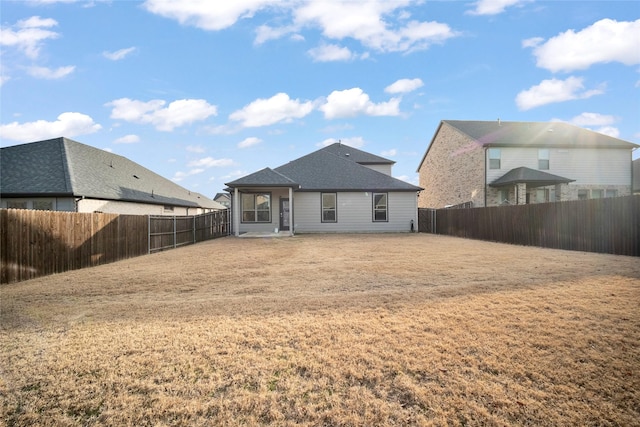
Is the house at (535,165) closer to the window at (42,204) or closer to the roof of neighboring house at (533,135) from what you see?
the roof of neighboring house at (533,135)

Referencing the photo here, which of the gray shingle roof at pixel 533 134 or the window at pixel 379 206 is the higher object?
the gray shingle roof at pixel 533 134

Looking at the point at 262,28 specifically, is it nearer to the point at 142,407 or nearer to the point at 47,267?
the point at 47,267

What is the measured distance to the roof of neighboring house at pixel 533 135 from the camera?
79.8 ft

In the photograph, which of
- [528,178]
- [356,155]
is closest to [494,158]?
[528,178]

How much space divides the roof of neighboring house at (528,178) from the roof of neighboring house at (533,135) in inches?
87.1

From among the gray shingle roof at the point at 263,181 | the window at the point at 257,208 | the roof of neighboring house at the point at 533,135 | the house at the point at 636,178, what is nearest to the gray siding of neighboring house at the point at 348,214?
the window at the point at 257,208

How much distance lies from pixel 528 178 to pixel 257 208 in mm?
18046

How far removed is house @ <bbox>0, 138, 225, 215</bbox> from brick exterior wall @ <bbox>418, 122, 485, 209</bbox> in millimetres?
22799

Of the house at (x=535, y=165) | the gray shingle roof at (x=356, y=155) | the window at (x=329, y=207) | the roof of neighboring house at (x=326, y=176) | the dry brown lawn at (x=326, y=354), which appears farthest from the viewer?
the gray shingle roof at (x=356, y=155)

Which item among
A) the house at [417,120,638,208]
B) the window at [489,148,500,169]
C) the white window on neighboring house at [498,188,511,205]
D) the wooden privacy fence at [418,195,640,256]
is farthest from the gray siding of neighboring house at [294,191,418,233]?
the white window on neighboring house at [498,188,511,205]

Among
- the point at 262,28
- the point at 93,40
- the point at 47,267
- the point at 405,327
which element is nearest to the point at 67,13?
the point at 93,40

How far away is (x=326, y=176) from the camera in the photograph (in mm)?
22500

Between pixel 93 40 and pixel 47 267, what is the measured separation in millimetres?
8869

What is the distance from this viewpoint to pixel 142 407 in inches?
104
